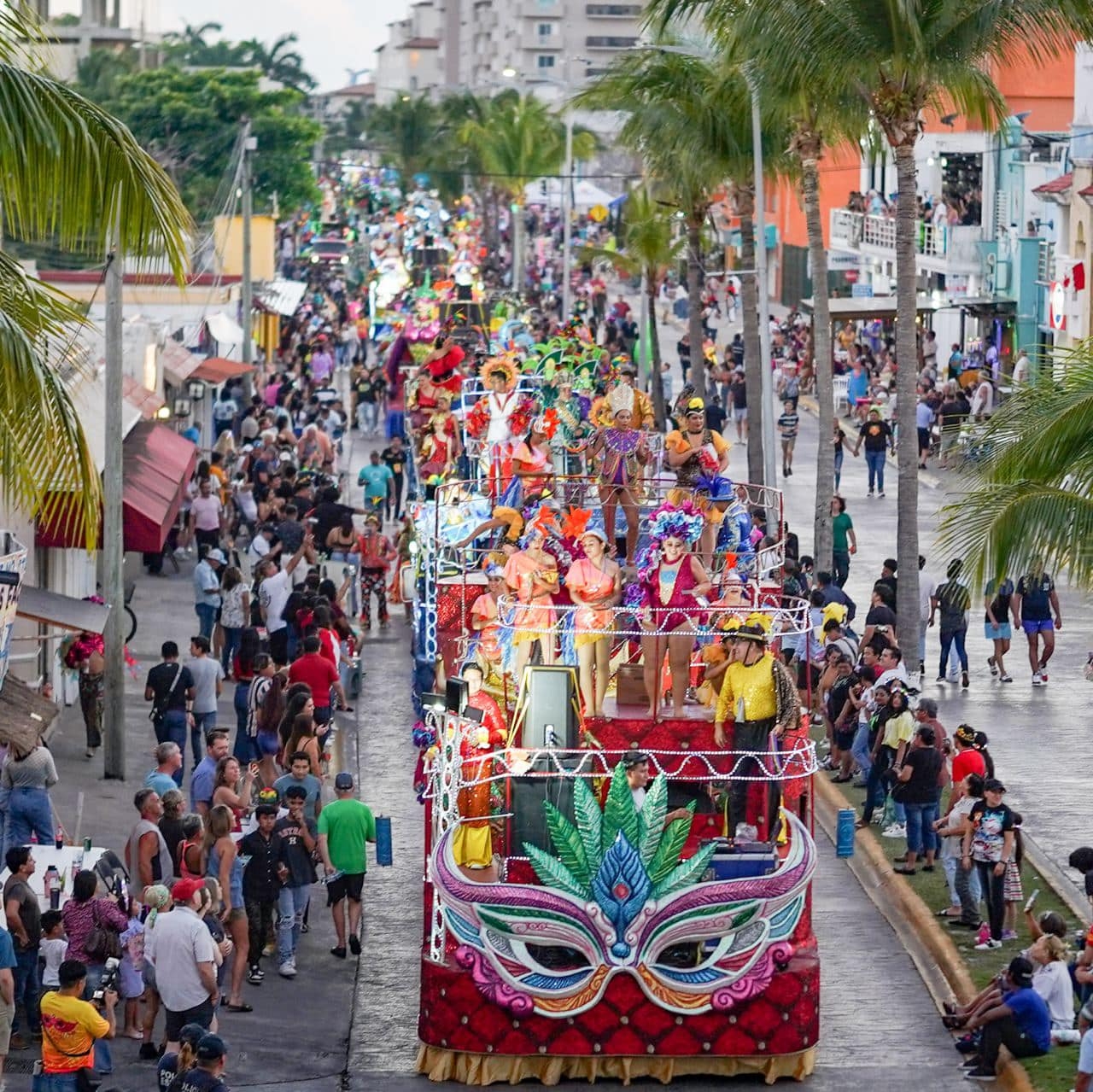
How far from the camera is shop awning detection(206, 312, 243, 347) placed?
50366 mm

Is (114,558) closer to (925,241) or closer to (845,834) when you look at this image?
(845,834)

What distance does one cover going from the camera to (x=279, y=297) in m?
65.8

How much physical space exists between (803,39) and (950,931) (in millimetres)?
10733

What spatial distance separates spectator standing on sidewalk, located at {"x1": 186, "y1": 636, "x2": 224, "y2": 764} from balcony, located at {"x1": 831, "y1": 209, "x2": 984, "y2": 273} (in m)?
35.0

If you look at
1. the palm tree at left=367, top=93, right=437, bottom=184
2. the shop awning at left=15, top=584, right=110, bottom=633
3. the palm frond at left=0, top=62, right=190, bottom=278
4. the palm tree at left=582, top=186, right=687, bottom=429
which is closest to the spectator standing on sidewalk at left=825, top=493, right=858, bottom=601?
the shop awning at left=15, top=584, right=110, bottom=633

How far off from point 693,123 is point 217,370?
1063 centimetres

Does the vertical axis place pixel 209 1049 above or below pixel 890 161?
below

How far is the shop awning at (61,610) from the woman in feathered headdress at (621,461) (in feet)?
15.4

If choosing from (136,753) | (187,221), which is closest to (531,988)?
(187,221)

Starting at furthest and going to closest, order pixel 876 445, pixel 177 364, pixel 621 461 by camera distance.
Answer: pixel 876 445 → pixel 177 364 → pixel 621 461

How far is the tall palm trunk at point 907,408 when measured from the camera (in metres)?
26.2

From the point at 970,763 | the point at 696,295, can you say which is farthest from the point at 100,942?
the point at 696,295

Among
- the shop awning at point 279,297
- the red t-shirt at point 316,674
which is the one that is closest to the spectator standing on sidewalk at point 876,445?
the red t-shirt at point 316,674

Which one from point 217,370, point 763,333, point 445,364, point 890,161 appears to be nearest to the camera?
point 445,364
